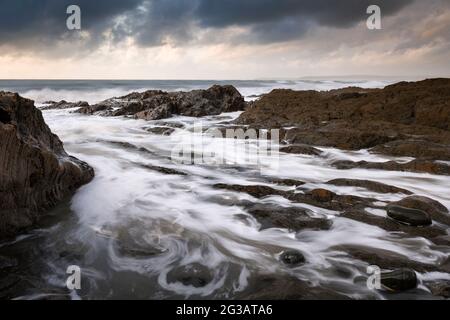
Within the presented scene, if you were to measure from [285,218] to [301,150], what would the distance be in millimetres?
3543

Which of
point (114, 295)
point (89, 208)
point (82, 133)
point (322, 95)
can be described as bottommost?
point (114, 295)

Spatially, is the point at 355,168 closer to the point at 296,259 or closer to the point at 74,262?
the point at 296,259

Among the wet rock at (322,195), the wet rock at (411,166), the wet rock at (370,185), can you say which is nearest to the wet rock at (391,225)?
the wet rock at (322,195)

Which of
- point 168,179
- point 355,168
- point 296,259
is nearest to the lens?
point 296,259

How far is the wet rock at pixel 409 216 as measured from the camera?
13.0ft

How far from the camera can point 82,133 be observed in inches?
402

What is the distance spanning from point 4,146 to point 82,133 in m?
6.66

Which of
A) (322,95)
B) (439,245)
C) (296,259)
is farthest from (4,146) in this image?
(322,95)

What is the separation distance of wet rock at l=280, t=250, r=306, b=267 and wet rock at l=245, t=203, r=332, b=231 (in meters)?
0.58

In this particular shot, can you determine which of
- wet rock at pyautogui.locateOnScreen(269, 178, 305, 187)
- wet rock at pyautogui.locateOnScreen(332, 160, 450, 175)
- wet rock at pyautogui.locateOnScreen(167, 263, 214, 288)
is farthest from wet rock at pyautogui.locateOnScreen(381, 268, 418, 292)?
wet rock at pyautogui.locateOnScreen(332, 160, 450, 175)

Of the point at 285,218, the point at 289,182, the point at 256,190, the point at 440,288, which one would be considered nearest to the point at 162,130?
the point at 289,182

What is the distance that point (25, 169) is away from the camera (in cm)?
405

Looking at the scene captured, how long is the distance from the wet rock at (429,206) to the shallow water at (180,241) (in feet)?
1.31
